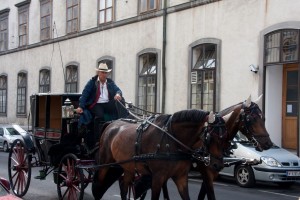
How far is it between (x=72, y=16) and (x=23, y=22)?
21.2ft

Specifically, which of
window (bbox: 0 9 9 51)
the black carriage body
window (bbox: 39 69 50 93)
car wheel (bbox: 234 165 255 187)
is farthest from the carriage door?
window (bbox: 0 9 9 51)

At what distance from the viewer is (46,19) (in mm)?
30156

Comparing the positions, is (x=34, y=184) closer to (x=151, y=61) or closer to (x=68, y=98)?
(x=68, y=98)

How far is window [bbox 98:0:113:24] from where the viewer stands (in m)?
24.7

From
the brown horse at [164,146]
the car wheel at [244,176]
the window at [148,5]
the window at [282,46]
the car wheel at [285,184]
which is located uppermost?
the window at [148,5]

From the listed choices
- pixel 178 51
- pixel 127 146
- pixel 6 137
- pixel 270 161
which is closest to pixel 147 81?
pixel 178 51

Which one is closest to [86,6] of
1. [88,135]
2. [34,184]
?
[34,184]

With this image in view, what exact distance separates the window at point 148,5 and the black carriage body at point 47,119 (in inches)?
464

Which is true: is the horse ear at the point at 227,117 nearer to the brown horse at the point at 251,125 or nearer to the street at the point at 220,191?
the brown horse at the point at 251,125

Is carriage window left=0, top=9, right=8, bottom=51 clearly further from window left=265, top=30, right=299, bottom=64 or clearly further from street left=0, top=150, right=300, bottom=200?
window left=265, top=30, right=299, bottom=64

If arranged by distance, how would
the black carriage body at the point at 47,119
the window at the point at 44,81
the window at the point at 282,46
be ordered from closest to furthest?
the black carriage body at the point at 47,119 < the window at the point at 282,46 < the window at the point at 44,81

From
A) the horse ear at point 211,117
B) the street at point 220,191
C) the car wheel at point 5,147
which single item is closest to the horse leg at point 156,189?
the horse ear at point 211,117

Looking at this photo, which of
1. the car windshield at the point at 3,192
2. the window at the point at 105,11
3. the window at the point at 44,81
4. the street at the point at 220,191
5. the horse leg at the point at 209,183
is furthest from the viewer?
the window at the point at 44,81

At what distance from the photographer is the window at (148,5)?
21875mm
